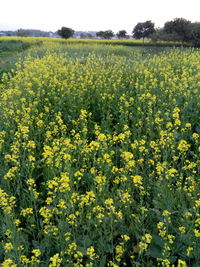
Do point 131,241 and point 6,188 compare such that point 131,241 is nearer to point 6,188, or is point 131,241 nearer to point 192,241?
point 192,241

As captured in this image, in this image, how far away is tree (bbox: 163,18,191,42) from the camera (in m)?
32.3

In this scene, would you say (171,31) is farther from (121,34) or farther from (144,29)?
(121,34)

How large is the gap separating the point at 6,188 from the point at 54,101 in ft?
9.56

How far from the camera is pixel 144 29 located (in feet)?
141

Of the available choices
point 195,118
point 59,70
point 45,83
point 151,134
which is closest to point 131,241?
point 151,134

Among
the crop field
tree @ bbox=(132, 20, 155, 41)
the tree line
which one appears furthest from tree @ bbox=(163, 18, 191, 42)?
the crop field

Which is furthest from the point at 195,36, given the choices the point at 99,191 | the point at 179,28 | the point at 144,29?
the point at 99,191

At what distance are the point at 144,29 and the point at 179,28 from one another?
10.4 metres

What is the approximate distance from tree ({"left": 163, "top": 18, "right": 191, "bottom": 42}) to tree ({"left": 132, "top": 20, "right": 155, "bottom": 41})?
659 cm

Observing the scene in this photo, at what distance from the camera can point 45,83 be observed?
6555mm

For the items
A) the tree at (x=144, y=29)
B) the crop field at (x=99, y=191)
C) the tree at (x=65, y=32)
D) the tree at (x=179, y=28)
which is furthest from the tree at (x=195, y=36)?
the crop field at (x=99, y=191)

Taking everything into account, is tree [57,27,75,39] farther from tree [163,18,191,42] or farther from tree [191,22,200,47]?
tree [191,22,200,47]

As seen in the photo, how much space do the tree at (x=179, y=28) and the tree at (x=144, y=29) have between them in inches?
259

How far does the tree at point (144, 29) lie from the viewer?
4266cm
